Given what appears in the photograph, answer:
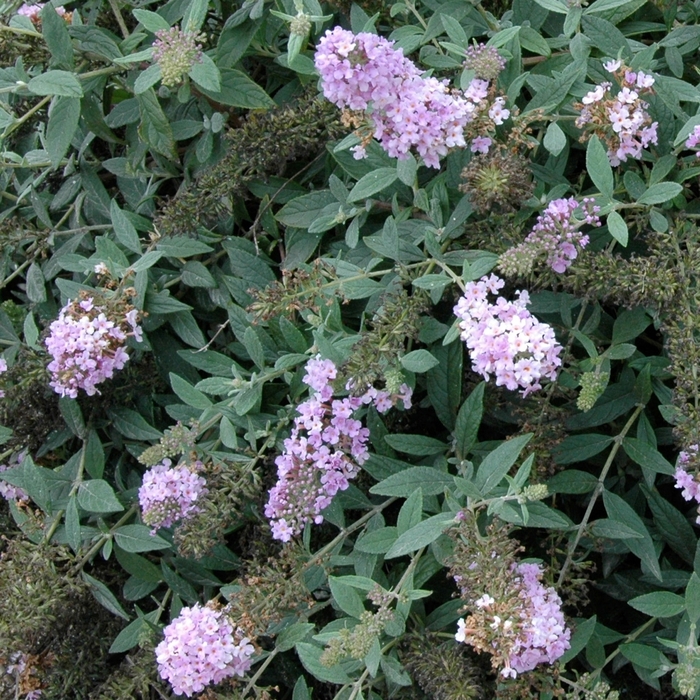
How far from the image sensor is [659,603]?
2.36m

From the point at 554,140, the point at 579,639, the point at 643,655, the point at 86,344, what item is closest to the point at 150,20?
the point at 86,344

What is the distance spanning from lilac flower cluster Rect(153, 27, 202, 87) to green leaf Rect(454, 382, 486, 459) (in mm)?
1306

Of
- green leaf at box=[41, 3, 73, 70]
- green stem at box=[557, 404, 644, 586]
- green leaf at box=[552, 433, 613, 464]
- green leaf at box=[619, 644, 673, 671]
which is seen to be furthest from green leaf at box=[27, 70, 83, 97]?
green leaf at box=[619, 644, 673, 671]

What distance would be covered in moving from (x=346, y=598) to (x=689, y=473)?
1011mm

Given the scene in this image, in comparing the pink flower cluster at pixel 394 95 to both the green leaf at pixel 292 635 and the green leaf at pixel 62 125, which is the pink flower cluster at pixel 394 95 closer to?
the green leaf at pixel 62 125

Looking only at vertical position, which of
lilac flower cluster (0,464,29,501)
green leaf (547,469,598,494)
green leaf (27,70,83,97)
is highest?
green leaf (27,70,83,97)

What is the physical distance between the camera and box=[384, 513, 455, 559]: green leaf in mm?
2291

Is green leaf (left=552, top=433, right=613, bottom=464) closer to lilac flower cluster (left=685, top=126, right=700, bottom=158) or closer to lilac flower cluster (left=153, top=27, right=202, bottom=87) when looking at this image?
lilac flower cluster (left=685, top=126, right=700, bottom=158)

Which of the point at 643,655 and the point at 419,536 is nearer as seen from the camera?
the point at 419,536

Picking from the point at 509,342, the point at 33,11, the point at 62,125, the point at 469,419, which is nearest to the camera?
the point at 509,342

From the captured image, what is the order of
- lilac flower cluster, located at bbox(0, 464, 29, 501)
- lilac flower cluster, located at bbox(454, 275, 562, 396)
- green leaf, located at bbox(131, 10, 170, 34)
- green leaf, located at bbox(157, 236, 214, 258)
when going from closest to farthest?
lilac flower cluster, located at bbox(454, 275, 562, 396)
green leaf, located at bbox(131, 10, 170, 34)
green leaf, located at bbox(157, 236, 214, 258)
lilac flower cluster, located at bbox(0, 464, 29, 501)

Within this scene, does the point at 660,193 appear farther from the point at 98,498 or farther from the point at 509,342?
the point at 98,498

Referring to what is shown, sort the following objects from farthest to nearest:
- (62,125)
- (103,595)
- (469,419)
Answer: (103,595) → (62,125) → (469,419)

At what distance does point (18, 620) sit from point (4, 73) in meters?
1.78
